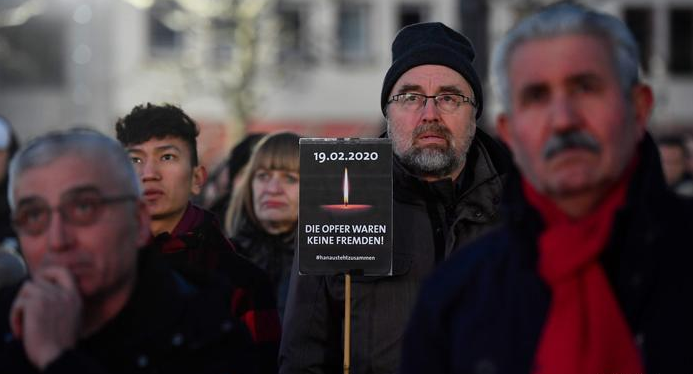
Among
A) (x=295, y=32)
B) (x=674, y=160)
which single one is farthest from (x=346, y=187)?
(x=295, y=32)

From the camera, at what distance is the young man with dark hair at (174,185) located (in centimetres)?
507

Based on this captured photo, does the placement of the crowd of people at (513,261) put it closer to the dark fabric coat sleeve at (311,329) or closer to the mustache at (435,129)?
the dark fabric coat sleeve at (311,329)

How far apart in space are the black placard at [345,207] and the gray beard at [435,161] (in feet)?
0.94

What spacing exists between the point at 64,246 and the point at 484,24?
25.9ft

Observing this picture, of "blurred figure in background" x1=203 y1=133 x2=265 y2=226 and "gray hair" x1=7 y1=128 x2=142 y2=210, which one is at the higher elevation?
"blurred figure in background" x1=203 y1=133 x2=265 y2=226

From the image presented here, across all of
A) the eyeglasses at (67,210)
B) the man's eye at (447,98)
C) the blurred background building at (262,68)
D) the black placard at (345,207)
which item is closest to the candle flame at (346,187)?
the black placard at (345,207)

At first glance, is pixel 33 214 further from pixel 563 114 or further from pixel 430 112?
pixel 430 112

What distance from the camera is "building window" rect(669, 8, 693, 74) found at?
39594 millimetres

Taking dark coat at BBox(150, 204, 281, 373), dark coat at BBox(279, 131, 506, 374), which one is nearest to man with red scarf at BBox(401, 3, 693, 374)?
dark coat at BBox(150, 204, 281, 373)

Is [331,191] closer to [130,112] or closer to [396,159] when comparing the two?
[396,159]

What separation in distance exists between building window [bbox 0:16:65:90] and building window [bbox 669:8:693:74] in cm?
1860

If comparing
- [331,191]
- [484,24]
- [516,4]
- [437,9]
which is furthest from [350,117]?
[331,191]

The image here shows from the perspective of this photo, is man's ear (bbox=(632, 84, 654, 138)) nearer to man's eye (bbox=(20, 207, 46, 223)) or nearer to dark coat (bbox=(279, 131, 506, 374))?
man's eye (bbox=(20, 207, 46, 223))

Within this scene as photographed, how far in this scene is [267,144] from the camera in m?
7.48
